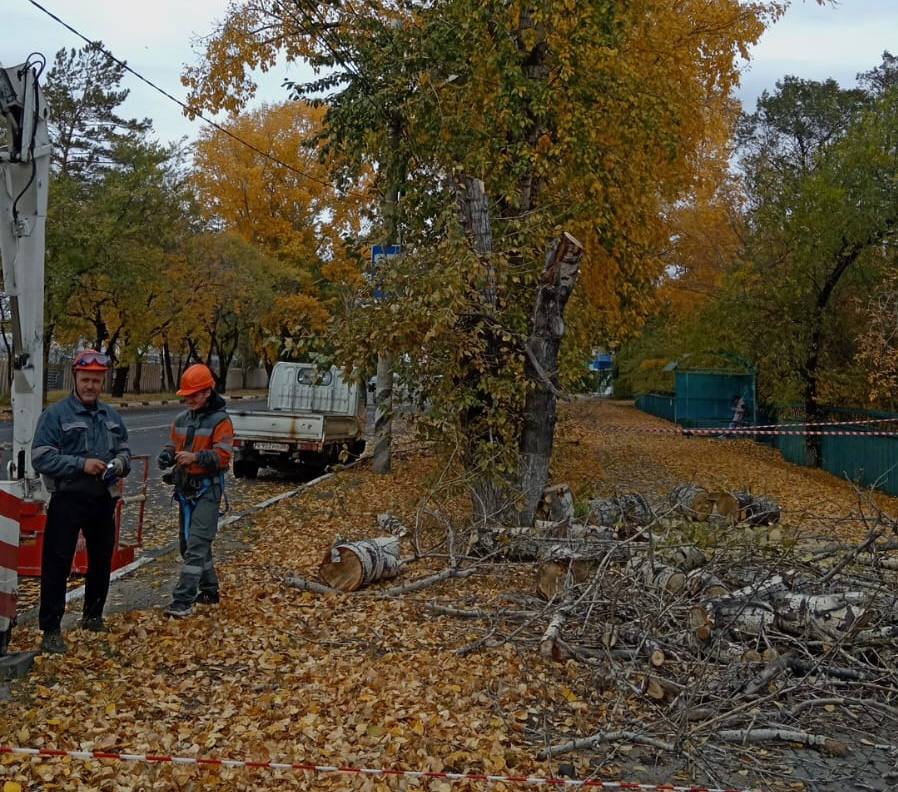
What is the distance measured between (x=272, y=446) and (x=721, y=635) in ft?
37.4

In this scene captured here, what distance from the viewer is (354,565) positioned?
26.0 ft

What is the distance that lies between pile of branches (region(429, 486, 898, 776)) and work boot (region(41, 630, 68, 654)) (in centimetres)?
254

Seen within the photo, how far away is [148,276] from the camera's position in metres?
33.2

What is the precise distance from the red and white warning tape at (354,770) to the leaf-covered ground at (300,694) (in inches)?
1.9

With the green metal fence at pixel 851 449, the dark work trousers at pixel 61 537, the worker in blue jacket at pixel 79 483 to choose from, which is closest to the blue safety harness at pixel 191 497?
the worker in blue jacket at pixel 79 483

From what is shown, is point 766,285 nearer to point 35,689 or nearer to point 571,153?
point 571,153

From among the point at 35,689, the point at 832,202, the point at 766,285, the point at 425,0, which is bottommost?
the point at 35,689

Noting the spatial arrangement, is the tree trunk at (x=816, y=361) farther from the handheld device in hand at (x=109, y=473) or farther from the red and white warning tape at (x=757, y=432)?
the handheld device in hand at (x=109, y=473)

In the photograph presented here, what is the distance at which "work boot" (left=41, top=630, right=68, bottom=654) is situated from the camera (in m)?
5.89

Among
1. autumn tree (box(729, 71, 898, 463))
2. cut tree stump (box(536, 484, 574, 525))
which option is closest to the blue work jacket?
cut tree stump (box(536, 484, 574, 525))

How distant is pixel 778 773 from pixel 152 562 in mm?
6178

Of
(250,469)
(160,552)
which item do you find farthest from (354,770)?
(250,469)

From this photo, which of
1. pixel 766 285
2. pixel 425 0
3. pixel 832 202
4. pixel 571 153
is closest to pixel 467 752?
pixel 571 153

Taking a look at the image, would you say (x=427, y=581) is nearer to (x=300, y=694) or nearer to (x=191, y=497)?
(x=191, y=497)
